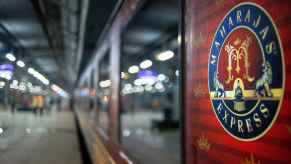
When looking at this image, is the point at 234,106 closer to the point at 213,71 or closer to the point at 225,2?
the point at 213,71

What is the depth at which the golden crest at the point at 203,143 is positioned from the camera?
68.8 inches

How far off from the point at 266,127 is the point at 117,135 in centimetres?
382

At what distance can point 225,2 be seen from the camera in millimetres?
1574

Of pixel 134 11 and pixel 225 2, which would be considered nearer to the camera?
pixel 225 2

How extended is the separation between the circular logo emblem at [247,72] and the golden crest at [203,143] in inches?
7.9

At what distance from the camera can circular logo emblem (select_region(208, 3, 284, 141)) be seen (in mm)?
1217

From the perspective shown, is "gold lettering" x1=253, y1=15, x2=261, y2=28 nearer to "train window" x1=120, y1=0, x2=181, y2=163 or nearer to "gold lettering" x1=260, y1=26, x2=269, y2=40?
"gold lettering" x1=260, y1=26, x2=269, y2=40

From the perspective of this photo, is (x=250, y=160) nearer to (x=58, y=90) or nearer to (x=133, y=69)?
(x=133, y=69)

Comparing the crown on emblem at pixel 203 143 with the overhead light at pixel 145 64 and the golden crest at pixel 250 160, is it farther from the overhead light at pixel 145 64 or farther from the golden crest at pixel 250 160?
the overhead light at pixel 145 64

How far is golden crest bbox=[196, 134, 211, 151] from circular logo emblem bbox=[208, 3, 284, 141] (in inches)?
7.9

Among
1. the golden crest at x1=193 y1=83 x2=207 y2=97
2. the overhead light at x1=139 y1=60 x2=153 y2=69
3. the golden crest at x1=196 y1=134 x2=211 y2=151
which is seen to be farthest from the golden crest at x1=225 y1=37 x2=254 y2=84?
the overhead light at x1=139 y1=60 x2=153 y2=69

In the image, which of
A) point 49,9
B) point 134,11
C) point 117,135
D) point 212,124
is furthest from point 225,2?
point 49,9

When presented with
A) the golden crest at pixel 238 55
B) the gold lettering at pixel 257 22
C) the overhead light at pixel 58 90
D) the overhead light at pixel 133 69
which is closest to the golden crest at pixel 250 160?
the golden crest at pixel 238 55

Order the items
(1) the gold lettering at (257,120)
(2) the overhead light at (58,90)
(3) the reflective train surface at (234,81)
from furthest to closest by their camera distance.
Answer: (2) the overhead light at (58,90), (1) the gold lettering at (257,120), (3) the reflective train surface at (234,81)
